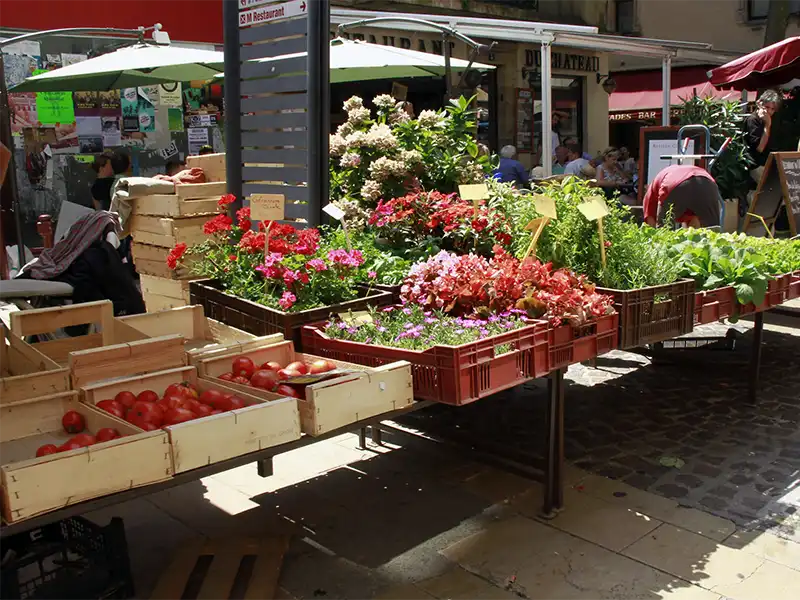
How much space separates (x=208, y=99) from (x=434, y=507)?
9273 millimetres

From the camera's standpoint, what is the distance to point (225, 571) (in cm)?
367

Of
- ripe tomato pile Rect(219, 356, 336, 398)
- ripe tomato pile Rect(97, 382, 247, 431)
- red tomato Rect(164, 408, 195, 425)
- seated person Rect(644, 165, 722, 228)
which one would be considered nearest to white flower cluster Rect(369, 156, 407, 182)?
ripe tomato pile Rect(219, 356, 336, 398)

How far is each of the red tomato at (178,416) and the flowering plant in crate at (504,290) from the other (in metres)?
1.51

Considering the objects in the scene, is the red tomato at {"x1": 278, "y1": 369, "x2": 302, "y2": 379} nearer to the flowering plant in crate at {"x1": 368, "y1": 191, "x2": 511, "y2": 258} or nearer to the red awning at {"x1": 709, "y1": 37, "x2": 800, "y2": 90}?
the flowering plant in crate at {"x1": 368, "y1": 191, "x2": 511, "y2": 258}

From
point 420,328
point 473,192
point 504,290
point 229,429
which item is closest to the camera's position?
point 229,429

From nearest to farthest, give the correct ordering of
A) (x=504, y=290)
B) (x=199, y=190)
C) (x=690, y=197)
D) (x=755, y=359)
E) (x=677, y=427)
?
(x=504, y=290), (x=677, y=427), (x=755, y=359), (x=199, y=190), (x=690, y=197)

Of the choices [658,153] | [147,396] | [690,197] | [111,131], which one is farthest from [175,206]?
[658,153]

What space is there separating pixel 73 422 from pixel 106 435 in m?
0.37

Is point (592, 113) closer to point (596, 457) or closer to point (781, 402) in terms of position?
point (781, 402)

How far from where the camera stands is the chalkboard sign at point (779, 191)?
817 centimetres

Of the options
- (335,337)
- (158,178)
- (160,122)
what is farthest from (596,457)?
(160,122)

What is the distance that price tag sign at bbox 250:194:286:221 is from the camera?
447 cm

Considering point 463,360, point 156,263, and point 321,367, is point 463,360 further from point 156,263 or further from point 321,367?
point 156,263

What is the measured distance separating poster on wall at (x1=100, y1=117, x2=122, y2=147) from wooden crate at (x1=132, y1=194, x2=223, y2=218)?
4795mm
